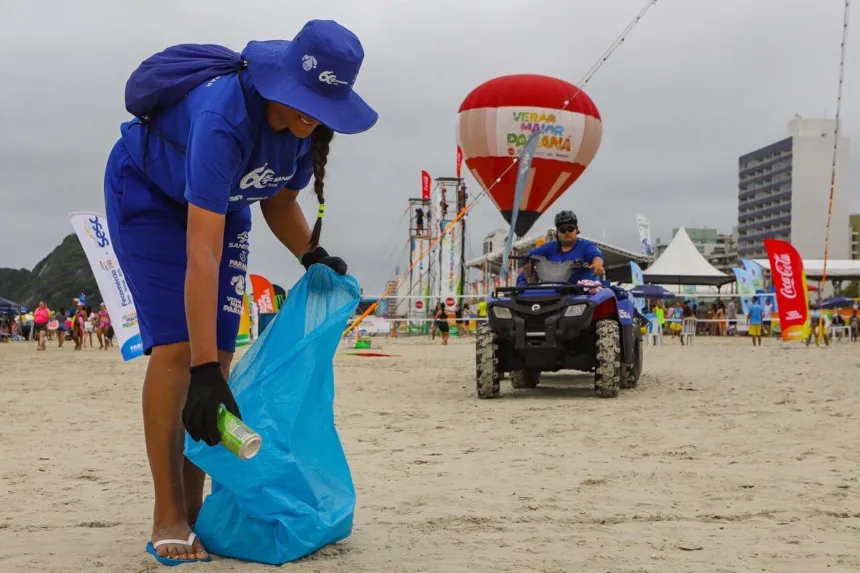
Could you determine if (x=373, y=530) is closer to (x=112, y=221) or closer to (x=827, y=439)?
(x=112, y=221)

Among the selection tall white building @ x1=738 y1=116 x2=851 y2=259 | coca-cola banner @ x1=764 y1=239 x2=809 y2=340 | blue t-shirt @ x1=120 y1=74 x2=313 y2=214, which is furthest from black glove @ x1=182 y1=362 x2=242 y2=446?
tall white building @ x1=738 y1=116 x2=851 y2=259

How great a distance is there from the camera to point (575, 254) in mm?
8633

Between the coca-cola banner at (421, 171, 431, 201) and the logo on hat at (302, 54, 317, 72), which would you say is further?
the coca-cola banner at (421, 171, 431, 201)

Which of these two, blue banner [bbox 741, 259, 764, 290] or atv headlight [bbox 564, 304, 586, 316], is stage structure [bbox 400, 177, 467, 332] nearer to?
blue banner [bbox 741, 259, 764, 290]

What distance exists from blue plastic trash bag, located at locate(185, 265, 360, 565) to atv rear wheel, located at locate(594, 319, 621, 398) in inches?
209

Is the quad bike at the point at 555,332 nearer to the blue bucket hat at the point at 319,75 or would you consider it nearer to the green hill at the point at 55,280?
the blue bucket hat at the point at 319,75

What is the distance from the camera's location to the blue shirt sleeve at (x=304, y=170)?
2.85 meters

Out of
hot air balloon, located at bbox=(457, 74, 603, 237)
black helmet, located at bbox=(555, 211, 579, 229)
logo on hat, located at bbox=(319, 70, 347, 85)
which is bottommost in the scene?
logo on hat, located at bbox=(319, 70, 347, 85)

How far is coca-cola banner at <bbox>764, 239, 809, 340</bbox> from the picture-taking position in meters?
18.5

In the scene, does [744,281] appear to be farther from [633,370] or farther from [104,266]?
[104,266]

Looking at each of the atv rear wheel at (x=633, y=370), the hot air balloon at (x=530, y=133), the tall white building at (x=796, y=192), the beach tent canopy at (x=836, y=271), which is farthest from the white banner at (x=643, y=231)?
the tall white building at (x=796, y=192)

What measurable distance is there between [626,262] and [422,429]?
130 feet

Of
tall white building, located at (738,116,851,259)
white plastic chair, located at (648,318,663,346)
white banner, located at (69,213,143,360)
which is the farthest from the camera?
tall white building, located at (738,116,851,259)

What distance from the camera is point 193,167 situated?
2.42 metres
